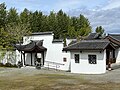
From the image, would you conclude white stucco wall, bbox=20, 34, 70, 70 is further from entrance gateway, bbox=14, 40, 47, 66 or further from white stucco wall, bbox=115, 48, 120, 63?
white stucco wall, bbox=115, 48, 120, 63

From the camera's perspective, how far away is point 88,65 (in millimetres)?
35125

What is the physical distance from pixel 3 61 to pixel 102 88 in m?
29.5

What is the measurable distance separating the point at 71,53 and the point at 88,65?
3391mm

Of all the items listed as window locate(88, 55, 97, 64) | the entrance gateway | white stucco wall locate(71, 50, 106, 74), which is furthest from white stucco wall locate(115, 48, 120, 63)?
the entrance gateway

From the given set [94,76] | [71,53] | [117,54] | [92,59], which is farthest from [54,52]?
[94,76]

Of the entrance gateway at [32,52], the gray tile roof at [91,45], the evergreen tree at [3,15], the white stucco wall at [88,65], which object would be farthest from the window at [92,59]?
the evergreen tree at [3,15]

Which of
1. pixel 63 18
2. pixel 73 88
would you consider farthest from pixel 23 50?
pixel 63 18

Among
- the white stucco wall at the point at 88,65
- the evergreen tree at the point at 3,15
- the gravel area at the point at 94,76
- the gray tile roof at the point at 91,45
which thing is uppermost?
the evergreen tree at the point at 3,15

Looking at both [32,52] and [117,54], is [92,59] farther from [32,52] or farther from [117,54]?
[32,52]

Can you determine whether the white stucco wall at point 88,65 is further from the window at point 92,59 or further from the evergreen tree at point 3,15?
the evergreen tree at point 3,15

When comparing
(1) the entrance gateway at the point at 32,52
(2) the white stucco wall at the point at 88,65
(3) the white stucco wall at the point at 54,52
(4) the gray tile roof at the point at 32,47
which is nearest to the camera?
(2) the white stucco wall at the point at 88,65

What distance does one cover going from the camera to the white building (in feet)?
113

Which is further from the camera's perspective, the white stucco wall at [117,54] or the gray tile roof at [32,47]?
the white stucco wall at [117,54]

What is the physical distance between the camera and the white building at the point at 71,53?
113ft
